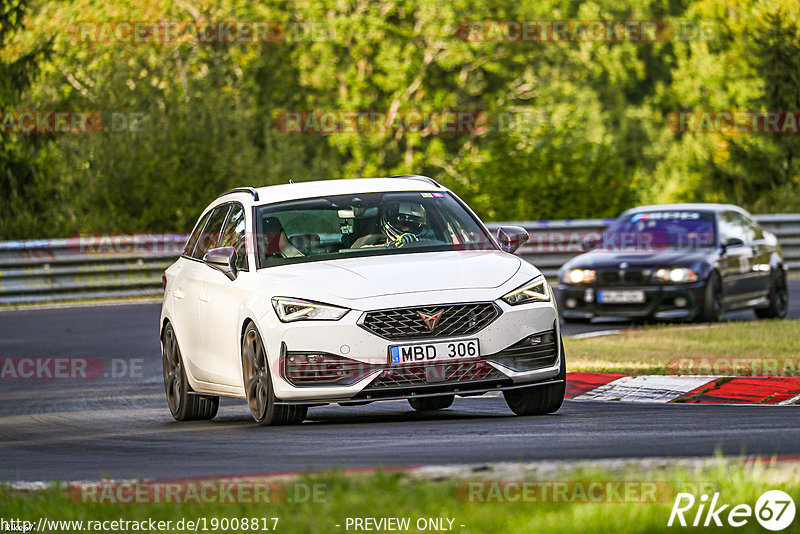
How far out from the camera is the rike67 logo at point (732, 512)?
5.39 m

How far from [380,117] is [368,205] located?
37384mm

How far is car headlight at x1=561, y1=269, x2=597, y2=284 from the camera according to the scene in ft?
64.4

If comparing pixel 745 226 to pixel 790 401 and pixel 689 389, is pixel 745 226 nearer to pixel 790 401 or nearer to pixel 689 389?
pixel 689 389

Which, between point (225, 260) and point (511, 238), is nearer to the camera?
point (225, 260)

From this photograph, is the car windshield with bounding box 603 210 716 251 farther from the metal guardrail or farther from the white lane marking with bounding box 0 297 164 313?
the white lane marking with bounding box 0 297 164 313

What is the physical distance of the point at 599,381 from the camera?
41.9 feet

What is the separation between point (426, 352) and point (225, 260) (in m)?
1.84

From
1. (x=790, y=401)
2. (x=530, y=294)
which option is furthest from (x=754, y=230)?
(x=530, y=294)

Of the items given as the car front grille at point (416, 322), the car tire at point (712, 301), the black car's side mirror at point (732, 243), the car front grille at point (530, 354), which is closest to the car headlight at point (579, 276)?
the car tire at point (712, 301)

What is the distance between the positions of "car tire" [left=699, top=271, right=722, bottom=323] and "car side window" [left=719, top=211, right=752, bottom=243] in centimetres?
78

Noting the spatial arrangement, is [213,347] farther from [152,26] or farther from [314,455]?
[152,26]

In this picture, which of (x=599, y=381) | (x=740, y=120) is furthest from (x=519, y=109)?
(x=599, y=381)

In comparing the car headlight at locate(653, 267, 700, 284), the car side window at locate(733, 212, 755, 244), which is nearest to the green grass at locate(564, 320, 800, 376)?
the car headlight at locate(653, 267, 700, 284)

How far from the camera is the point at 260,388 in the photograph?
1004 cm
